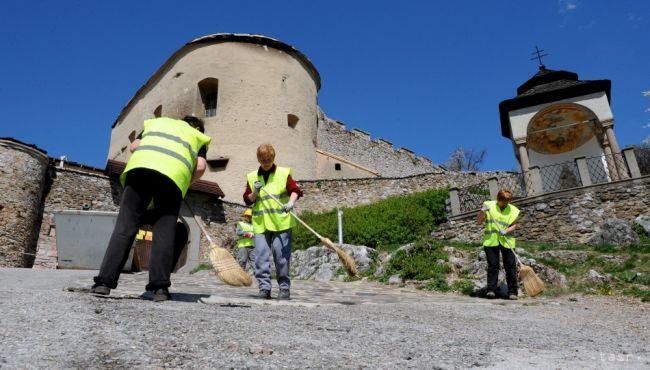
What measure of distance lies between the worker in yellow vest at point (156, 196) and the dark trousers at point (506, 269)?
4.83 meters

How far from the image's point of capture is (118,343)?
203 cm

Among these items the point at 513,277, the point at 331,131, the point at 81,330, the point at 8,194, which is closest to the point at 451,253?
the point at 513,277

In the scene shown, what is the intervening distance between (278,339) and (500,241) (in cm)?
537

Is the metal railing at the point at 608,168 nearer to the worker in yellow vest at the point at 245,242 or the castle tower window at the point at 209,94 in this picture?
the worker in yellow vest at the point at 245,242

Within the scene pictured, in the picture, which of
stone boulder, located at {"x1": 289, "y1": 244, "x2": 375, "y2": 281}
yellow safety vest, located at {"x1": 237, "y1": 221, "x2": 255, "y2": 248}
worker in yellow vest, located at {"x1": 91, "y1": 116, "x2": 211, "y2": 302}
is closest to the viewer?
worker in yellow vest, located at {"x1": 91, "y1": 116, "x2": 211, "y2": 302}

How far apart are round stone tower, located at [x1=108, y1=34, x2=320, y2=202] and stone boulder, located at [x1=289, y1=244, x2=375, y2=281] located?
10576 millimetres

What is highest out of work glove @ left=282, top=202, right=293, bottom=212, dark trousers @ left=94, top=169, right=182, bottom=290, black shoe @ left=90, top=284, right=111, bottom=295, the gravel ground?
work glove @ left=282, top=202, right=293, bottom=212

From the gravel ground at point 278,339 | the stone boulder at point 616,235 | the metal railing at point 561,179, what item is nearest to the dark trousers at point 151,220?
the gravel ground at point 278,339

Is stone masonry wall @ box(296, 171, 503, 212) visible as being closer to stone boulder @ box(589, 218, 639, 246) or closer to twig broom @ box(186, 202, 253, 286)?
stone boulder @ box(589, 218, 639, 246)

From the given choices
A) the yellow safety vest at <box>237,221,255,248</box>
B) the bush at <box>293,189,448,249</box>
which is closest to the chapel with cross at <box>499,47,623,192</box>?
the bush at <box>293,189,448,249</box>

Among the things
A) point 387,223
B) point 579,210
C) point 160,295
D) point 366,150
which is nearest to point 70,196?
point 387,223

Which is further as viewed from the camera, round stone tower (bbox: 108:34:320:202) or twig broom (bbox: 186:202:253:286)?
round stone tower (bbox: 108:34:320:202)

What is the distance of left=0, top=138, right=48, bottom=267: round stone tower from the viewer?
43.5 feet

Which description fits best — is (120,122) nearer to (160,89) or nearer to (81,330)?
(160,89)
